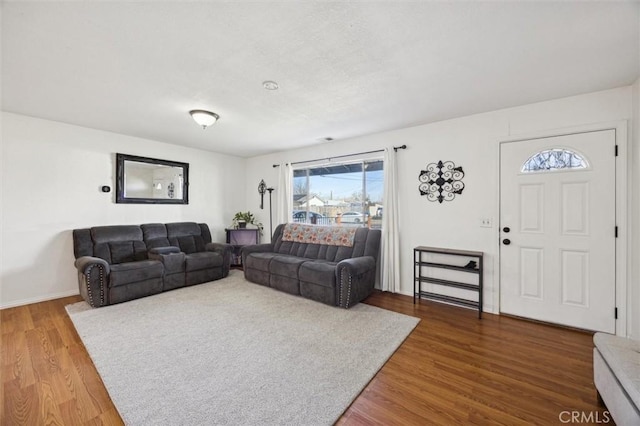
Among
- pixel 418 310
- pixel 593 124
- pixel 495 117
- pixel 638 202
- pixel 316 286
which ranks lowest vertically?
pixel 418 310

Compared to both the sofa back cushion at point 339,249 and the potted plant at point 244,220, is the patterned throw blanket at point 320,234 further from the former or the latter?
the potted plant at point 244,220

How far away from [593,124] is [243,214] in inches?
231

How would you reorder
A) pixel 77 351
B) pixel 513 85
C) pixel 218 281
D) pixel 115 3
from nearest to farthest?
pixel 115 3
pixel 77 351
pixel 513 85
pixel 218 281

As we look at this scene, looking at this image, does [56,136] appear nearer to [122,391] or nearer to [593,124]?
[122,391]

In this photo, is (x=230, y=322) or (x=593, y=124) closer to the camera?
(x=593, y=124)

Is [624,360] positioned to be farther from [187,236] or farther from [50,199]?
[50,199]

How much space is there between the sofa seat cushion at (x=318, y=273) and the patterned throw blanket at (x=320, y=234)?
72cm

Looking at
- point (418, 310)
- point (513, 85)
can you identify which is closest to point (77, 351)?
point (418, 310)

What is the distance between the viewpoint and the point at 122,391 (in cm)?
187

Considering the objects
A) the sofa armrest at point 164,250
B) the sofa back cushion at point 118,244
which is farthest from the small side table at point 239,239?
the sofa back cushion at point 118,244

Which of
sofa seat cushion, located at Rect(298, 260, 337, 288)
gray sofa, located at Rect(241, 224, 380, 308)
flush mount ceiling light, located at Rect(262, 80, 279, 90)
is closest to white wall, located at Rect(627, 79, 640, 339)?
gray sofa, located at Rect(241, 224, 380, 308)

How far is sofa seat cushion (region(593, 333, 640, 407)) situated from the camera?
52.3 inches

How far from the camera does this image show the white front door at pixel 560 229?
8.95 feet

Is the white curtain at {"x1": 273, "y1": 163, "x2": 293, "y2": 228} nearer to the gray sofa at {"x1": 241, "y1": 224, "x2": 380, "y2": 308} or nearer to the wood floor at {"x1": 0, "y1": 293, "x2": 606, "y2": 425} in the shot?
the gray sofa at {"x1": 241, "y1": 224, "x2": 380, "y2": 308}
